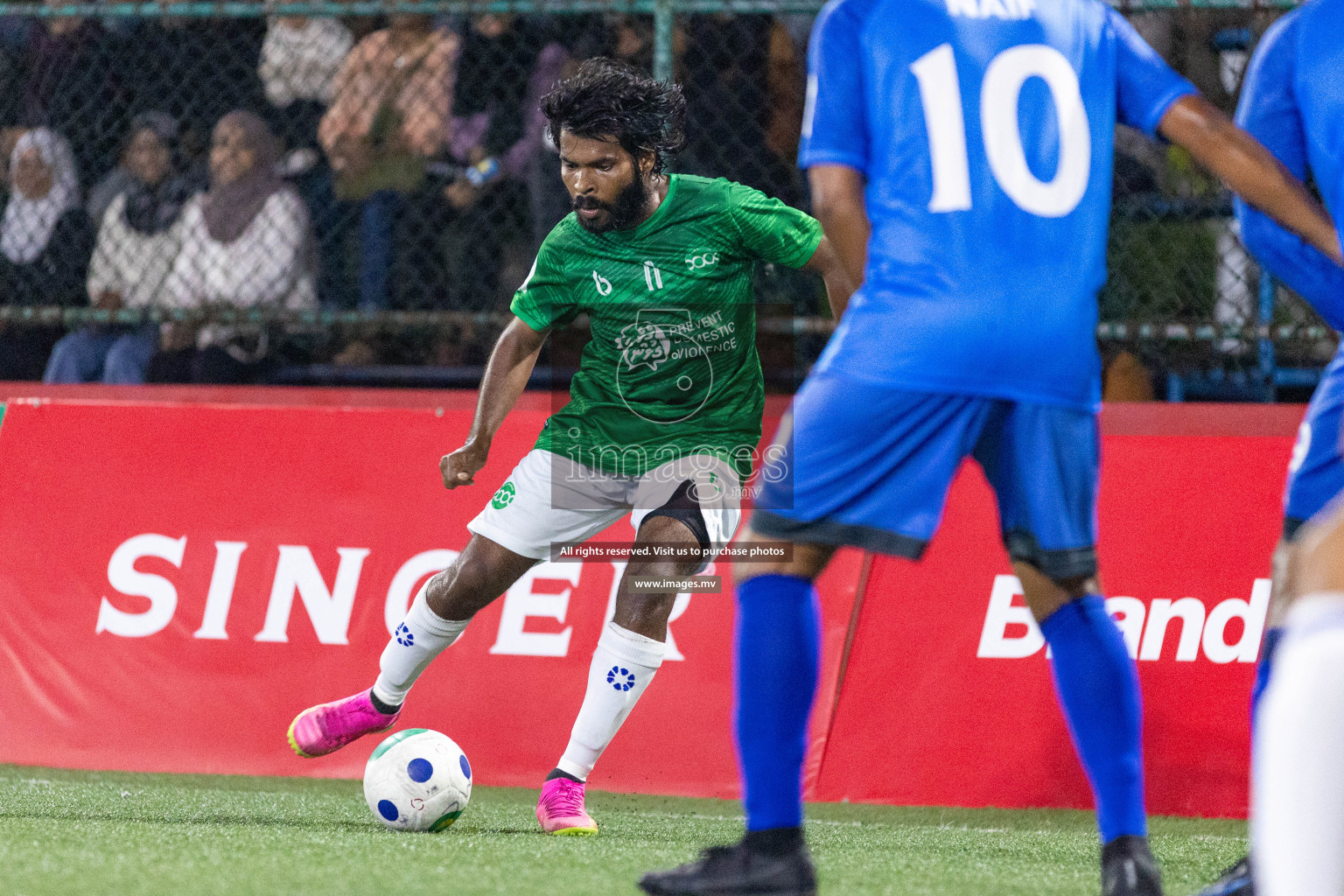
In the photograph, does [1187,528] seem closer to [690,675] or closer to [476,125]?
[690,675]

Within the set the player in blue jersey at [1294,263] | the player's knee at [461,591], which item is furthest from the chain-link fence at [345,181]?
the player in blue jersey at [1294,263]

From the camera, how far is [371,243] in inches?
235

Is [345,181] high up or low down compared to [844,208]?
up

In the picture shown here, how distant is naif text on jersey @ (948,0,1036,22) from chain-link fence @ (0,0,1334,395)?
289 centimetres

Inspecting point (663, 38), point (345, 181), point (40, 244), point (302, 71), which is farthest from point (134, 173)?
point (663, 38)

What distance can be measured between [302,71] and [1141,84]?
4.49 meters

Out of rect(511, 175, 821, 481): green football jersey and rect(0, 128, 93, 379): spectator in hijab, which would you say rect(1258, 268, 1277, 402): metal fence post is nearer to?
rect(511, 175, 821, 481): green football jersey

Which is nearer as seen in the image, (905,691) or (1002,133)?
(1002,133)

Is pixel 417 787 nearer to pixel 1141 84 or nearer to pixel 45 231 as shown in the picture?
pixel 1141 84

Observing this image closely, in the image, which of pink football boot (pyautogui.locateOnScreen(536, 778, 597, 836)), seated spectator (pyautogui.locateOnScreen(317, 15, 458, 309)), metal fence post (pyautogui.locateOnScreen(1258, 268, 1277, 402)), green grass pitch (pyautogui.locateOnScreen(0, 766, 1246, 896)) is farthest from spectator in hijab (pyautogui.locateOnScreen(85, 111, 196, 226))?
metal fence post (pyautogui.locateOnScreen(1258, 268, 1277, 402))

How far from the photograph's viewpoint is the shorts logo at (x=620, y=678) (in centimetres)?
384

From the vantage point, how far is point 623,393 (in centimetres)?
400

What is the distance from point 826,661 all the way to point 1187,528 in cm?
113

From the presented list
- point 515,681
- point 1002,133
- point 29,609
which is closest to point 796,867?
point 1002,133
